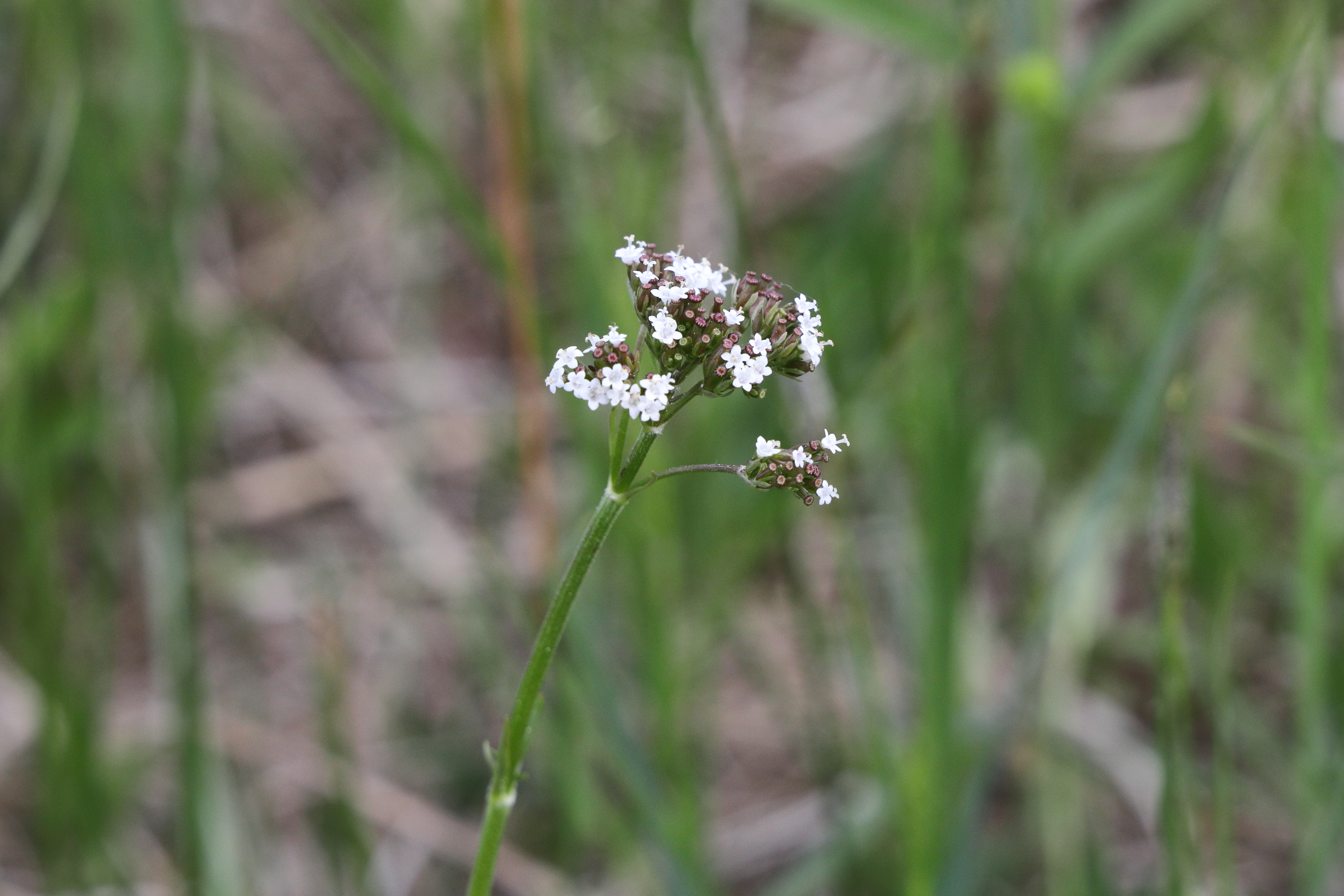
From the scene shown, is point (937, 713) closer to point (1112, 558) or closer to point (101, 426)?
point (1112, 558)

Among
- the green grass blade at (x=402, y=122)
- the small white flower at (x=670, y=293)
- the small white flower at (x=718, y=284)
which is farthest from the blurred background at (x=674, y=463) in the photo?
the small white flower at (x=670, y=293)

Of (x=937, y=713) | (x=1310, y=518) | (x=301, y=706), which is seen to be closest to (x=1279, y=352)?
(x=1310, y=518)

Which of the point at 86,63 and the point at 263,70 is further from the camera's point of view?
the point at 263,70

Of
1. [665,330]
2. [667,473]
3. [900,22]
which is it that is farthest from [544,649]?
[900,22]

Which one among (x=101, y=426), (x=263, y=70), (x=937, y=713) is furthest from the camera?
(x=263, y=70)

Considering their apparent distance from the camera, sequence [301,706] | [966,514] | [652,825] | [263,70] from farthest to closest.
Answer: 1. [263,70]
2. [301,706]
3. [966,514]
4. [652,825]
